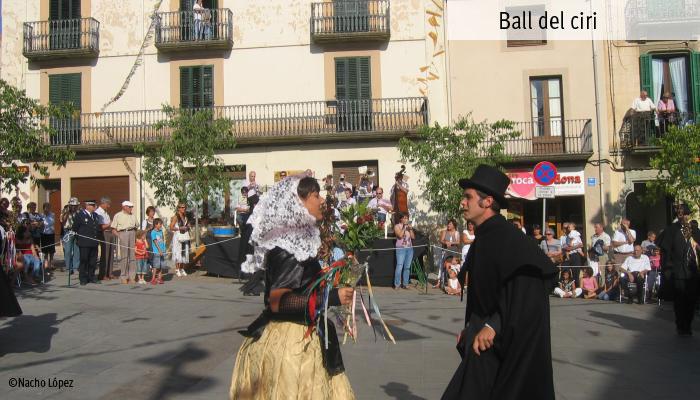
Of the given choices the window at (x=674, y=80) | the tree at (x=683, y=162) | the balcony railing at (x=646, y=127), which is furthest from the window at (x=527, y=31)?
the tree at (x=683, y=162)

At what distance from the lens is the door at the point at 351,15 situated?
24.2 m

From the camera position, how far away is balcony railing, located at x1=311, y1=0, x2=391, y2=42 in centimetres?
2402

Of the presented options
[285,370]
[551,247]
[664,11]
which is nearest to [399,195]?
[551,247]

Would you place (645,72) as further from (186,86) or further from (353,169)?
(186,86)

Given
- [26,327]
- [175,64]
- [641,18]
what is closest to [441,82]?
[641,18]

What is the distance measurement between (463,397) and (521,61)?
72.5 feet

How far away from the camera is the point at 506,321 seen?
383 cm

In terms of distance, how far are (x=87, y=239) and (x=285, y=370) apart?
11.6m

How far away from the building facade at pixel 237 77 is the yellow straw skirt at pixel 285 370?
19.9 metres

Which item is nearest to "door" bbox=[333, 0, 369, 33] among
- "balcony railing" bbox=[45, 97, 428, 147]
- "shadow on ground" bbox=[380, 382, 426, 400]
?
"balcony railing" bbox=[45, 97, 428, 147]

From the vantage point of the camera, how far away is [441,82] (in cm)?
2431

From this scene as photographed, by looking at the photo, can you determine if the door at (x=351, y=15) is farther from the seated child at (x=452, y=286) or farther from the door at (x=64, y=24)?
the seated child at (x=452, y=286)

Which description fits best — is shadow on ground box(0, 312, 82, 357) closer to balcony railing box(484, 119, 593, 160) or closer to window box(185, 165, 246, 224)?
window box(185, 165, 246, 224)

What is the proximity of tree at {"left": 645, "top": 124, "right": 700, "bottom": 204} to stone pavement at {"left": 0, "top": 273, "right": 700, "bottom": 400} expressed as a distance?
22.6ft
